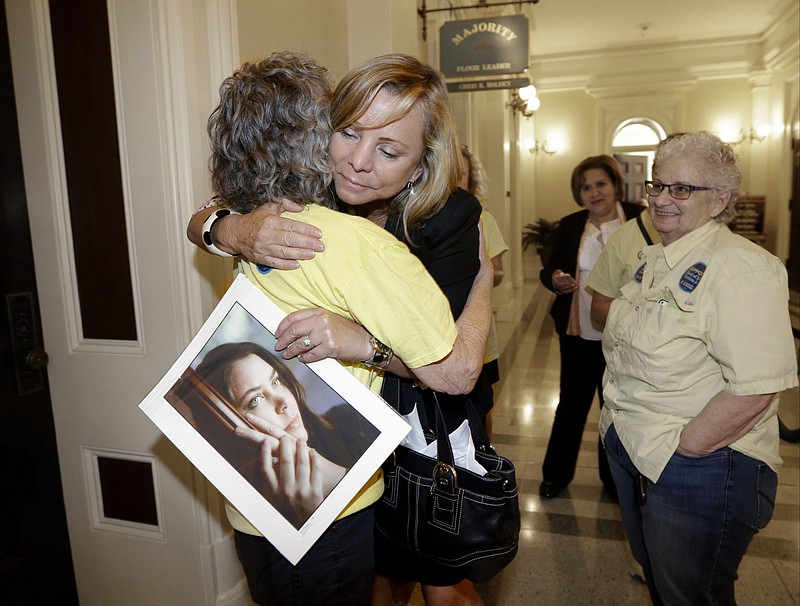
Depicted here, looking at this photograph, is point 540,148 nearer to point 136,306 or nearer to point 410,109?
point 136,306

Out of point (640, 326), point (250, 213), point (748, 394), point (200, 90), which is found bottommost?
point (748, 394)

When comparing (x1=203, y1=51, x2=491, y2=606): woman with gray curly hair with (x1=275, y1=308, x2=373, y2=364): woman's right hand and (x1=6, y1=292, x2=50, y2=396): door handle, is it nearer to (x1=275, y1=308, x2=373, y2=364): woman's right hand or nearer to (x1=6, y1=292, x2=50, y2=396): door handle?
(x1=275, y1=308, x2=373, y2=364): woman's right hand

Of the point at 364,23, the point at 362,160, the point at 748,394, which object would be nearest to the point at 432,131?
the point at 362,160

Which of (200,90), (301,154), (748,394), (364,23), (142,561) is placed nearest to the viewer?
(301,154)

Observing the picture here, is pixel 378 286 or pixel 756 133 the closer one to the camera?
pixel 378 286

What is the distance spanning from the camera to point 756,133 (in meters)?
12.8

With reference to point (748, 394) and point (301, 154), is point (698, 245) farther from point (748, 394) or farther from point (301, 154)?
point (301, 154)

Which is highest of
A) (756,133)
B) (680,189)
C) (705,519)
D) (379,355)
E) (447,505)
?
(756,133)

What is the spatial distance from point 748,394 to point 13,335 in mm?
2203

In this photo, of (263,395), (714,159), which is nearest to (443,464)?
(263,395)

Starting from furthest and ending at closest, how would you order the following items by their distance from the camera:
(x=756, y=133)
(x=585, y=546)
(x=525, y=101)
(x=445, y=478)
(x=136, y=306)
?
(x=756, y=133), (x=525, y=101), (x=585, y=546), (x=136, y=306), (x=445, y=478)

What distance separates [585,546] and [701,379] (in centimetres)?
166

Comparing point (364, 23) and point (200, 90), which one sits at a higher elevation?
point (364, 23)

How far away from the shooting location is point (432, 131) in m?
1.28
